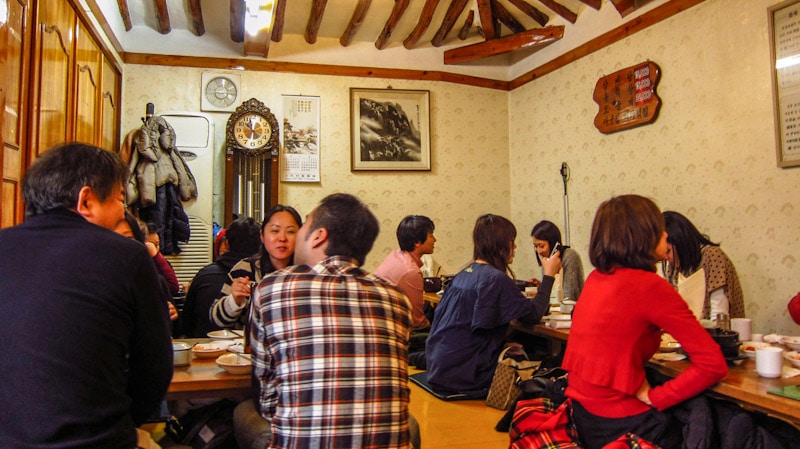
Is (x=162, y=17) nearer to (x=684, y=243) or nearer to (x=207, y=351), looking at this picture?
(x=207, y=351)

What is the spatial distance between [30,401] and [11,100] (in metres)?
2.26

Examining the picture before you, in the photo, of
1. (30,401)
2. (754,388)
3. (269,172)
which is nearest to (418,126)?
(269,172)

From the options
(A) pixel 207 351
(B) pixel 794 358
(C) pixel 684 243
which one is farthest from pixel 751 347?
(A) pixel 207 351

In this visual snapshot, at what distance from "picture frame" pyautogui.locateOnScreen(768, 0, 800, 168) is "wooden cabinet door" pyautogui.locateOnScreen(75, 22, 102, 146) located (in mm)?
4676

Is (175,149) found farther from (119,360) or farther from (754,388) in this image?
(754,388)

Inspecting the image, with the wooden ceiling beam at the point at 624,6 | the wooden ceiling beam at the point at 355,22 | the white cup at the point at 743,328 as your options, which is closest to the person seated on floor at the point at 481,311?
the white cup at the point at 743,328

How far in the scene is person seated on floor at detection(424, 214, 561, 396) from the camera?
3309 mm

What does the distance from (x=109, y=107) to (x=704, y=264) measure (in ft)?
16.0

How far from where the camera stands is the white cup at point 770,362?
188 centimetres

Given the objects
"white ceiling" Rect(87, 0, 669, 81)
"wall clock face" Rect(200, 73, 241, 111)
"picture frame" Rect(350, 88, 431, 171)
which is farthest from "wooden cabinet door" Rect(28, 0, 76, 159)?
"picture frame" Rect(350, 88, 431, 171)

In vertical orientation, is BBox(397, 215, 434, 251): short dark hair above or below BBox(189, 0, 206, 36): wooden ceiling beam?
below

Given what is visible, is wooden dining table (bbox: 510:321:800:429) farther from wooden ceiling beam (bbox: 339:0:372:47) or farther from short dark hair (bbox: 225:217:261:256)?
wooden ceiling beam (bbox: 339:0:372:47)

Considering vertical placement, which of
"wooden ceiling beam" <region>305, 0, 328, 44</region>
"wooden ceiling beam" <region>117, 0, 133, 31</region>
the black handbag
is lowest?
the black handbag

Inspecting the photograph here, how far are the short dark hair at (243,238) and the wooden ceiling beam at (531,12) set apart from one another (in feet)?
12.3
